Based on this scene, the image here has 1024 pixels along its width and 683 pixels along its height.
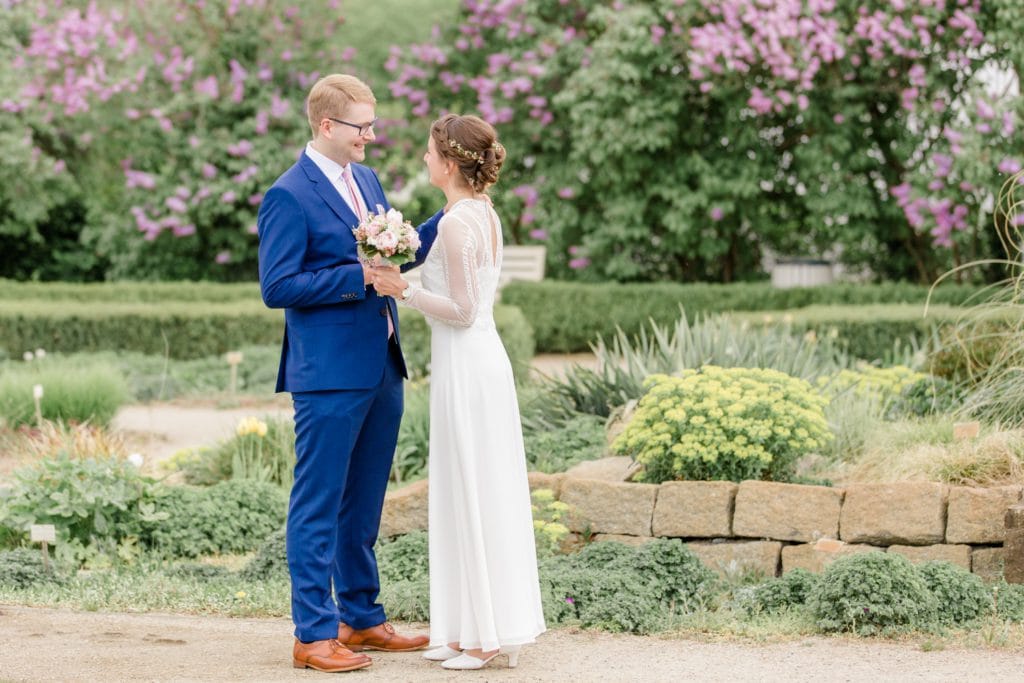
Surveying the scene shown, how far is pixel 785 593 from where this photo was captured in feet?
16.7

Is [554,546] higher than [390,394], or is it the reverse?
[390,394]

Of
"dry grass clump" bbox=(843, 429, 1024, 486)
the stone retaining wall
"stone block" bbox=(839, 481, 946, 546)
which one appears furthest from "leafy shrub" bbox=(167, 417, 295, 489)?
"stone block" bbox=(839, 481, 946, 546)

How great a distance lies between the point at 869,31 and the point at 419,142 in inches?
215

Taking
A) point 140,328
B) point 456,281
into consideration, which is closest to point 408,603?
point 456,281

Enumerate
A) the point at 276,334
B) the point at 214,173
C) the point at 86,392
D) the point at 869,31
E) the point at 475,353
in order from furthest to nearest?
1. the point at 214,173
2. the point at 869,31
3. the point at 276,334
4. the point at 86,392
5. the point at 475,353

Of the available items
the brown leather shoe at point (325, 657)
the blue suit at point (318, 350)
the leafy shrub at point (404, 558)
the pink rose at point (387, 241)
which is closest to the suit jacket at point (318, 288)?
the blue suit at point (318, 350)

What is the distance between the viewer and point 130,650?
179 inches

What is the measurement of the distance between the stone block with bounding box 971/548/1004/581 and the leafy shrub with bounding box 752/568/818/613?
0.64 metres

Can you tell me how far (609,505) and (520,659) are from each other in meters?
1.35

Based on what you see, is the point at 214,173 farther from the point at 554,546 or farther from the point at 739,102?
the point at 554,546

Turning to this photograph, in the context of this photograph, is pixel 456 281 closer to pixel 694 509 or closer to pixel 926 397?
pixel 694 509

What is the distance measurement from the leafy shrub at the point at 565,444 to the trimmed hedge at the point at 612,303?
7161 millimetres

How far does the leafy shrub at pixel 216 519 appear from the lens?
6254 mm

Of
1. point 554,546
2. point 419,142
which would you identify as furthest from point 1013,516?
point 419,142
